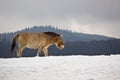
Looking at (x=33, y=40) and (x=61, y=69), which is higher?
(x=33, y=40)

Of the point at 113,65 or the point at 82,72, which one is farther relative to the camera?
the point at 113,65

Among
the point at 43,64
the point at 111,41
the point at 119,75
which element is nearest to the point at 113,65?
the point at 119,75

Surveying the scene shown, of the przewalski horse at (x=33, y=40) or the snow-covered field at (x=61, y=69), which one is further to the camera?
the przewalski horse at (x=33, y=40)

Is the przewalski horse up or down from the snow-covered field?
up

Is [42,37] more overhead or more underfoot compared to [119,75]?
more overhead

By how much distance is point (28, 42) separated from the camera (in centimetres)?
1908

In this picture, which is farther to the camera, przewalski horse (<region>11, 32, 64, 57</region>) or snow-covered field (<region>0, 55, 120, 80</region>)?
przewalski horse (<region>11, 32, 64, 57</region>)

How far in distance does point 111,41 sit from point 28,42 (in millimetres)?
139122

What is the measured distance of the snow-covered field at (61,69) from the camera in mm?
10016

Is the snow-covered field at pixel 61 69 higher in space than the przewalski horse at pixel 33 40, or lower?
lower

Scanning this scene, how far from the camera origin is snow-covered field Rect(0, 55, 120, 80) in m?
10.0

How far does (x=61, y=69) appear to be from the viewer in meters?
10.8

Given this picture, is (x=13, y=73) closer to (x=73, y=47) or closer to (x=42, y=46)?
(x=42, y=46)

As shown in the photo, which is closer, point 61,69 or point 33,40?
point 61,69
